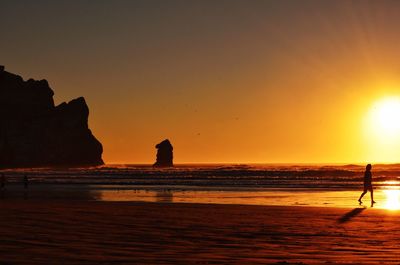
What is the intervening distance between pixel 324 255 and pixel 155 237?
4.49 m

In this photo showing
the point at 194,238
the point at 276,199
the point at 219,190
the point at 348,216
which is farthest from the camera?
the point at 219,190

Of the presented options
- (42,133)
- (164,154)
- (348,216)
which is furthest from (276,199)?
(42,133)

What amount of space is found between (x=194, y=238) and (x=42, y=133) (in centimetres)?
18092

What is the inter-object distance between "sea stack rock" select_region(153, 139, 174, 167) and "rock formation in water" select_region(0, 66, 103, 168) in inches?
819

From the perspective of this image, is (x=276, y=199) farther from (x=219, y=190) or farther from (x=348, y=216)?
(x=219, y=190)

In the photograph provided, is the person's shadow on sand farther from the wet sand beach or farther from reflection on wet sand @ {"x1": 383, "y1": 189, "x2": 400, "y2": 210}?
reflection on wet sand @ {"x1": 383, "y1": 189, "x2": 400, "y2": 210}

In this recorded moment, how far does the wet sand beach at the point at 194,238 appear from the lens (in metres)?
11.5

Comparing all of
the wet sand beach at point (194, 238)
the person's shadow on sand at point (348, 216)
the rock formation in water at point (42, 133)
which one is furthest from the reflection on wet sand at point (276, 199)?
the rock formation in water at point (42, 133)

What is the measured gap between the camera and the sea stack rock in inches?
7662

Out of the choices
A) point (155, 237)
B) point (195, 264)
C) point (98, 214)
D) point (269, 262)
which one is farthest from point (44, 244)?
point (98, 214)

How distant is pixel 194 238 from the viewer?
14820 mm

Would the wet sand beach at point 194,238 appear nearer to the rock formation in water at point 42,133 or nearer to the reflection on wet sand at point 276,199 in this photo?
the reflection on wet sand at point 276,199

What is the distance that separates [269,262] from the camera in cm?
1122

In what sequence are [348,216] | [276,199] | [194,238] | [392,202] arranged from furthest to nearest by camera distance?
[276,199] < [392,202] < [348,216] < [194,238]
